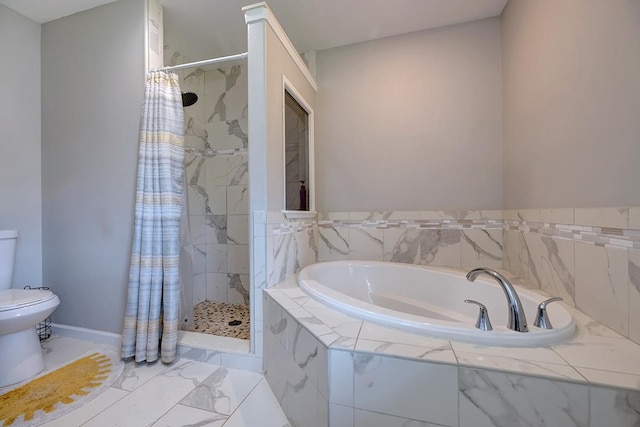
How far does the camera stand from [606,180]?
975 mm

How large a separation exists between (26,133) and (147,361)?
6.32 feet

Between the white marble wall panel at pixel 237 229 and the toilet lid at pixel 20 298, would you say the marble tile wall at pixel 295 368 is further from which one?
the toilet lid at pixel 20 298

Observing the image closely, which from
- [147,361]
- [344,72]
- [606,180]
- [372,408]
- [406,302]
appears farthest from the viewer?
[344,72]

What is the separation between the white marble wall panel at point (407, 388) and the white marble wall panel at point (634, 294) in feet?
2.25

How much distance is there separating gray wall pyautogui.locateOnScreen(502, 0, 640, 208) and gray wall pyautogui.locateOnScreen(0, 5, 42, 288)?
3417 millimetres

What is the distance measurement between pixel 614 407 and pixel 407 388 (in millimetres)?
488

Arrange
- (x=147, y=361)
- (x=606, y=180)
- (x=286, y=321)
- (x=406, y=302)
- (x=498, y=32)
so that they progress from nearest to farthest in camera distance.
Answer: (x=606, y=180) → (x=286, y=321) → (x=147, y=361) → (x=406, y=302) → (x=498, y=32)

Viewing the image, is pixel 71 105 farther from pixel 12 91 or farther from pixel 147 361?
pixel 147 361

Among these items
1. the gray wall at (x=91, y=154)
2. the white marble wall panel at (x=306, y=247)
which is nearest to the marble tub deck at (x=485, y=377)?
the white marble wall panel at (x=306, y=247)

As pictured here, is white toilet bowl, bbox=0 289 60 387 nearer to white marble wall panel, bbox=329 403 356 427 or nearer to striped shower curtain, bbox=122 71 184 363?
striped shower curtain, bbox=122 71 184 363

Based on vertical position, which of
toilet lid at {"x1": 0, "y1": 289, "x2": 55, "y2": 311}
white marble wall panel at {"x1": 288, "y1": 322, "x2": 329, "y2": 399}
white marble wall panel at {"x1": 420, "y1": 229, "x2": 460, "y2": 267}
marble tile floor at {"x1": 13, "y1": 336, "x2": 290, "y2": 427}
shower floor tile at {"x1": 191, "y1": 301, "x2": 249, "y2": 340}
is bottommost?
marble tile floor at {"x1": 13, "y1": 336, "x2": 290, "y2": 427}

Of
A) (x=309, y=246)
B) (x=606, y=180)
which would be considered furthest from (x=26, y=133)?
(x=606, y=180)

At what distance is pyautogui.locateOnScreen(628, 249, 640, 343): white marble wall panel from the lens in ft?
2.74

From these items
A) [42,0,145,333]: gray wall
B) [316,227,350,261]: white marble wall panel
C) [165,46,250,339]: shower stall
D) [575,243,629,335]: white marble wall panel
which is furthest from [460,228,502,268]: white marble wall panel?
[42,0,145,333]: gray wall
